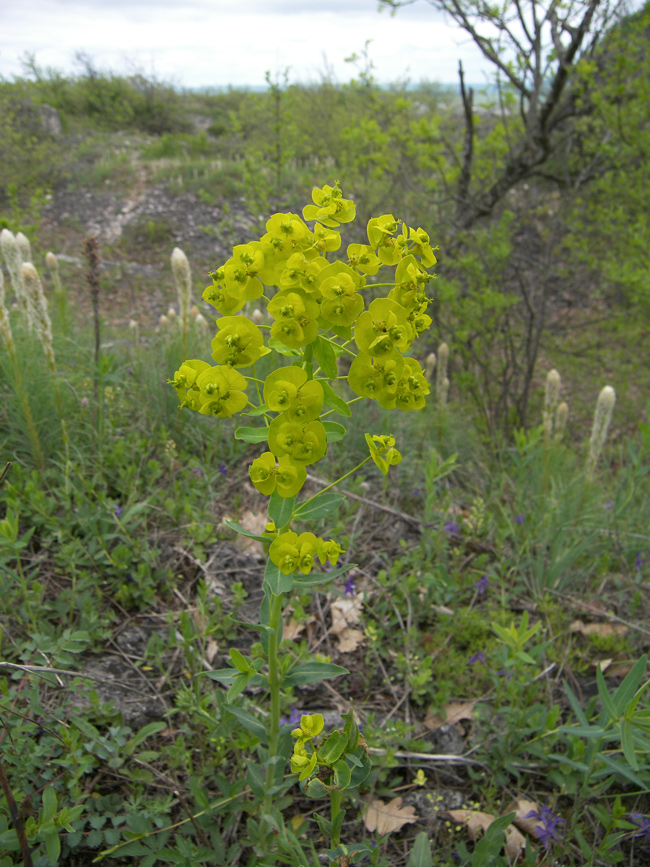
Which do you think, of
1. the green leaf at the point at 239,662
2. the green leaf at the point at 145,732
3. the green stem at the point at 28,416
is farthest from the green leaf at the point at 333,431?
the green stem at the point at 28,416

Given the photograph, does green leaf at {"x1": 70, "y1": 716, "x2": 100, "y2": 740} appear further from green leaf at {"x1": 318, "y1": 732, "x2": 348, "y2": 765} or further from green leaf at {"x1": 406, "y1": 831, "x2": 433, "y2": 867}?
green leaf at {"x1": 406, "y1": 831, "x2": 433, "y2": 867}

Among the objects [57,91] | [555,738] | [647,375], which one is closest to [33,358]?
[555,738]

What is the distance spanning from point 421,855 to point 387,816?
0.28 meters

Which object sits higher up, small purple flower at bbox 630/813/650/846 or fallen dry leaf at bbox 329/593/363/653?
fallen dry leaf at bbox 329/593/363/653

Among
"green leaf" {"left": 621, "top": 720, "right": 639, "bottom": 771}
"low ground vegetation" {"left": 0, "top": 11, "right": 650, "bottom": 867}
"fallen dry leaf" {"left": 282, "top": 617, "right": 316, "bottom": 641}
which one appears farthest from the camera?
"fallen dry leaf" {"left": 282, "top": 617, "right": 316, "bottom": 641}

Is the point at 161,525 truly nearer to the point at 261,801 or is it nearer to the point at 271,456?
the point at 261,801

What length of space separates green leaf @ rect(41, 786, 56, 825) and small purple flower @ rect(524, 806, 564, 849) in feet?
4.65

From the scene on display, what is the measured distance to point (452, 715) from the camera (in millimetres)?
2105

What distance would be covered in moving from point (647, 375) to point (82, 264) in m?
10.5

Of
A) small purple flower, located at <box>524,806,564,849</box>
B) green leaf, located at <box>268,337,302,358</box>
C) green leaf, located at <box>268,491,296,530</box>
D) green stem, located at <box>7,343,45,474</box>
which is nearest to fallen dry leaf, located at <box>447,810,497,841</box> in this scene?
small purple flower, located at <box>524,806,564,849</box>

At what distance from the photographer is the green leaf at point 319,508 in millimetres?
1326

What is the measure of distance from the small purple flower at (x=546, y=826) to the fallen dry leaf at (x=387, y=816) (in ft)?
1.25

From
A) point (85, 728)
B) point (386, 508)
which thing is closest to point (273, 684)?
point (85, 728)

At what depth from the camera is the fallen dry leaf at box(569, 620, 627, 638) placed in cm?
248
